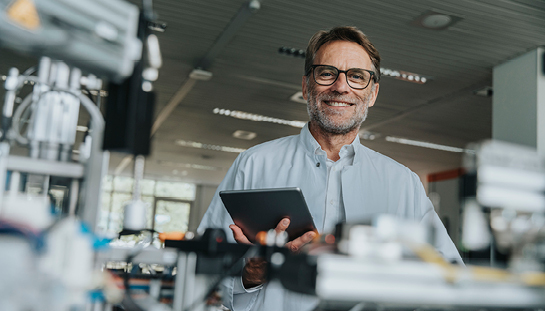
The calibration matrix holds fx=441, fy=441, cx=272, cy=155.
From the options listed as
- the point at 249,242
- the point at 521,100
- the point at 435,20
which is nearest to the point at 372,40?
the point at 435,20

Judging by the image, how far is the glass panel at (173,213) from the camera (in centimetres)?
1855

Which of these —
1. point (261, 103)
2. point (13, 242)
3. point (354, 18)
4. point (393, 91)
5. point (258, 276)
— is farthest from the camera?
point (261, 103)

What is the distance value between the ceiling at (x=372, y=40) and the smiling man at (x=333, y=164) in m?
0.95

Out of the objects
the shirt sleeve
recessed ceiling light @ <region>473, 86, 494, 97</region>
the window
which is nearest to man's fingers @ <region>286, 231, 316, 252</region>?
the shirt sleeve

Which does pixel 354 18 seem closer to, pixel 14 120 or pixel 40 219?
pixel 14 120

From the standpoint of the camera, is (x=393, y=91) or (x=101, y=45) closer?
(x=101, y=45)

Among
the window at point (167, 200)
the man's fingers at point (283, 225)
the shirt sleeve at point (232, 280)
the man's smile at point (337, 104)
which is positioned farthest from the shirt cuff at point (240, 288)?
the window at point (167, 200)

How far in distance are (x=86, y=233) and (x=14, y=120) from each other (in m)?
0.57

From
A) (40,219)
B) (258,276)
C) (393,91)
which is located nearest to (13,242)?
(40,219)

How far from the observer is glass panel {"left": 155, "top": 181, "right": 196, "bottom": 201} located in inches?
731

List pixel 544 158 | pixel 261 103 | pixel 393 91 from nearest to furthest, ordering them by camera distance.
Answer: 1. pixel 544 158
2. pixel 393 91
3. pixel 261 103

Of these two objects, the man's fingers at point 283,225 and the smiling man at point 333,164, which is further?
the smiling man at point 333,164

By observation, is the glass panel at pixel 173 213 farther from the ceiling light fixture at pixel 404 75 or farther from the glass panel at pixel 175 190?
the ceiling light fixture at pixel 404 75

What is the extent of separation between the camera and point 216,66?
5.54 metres
